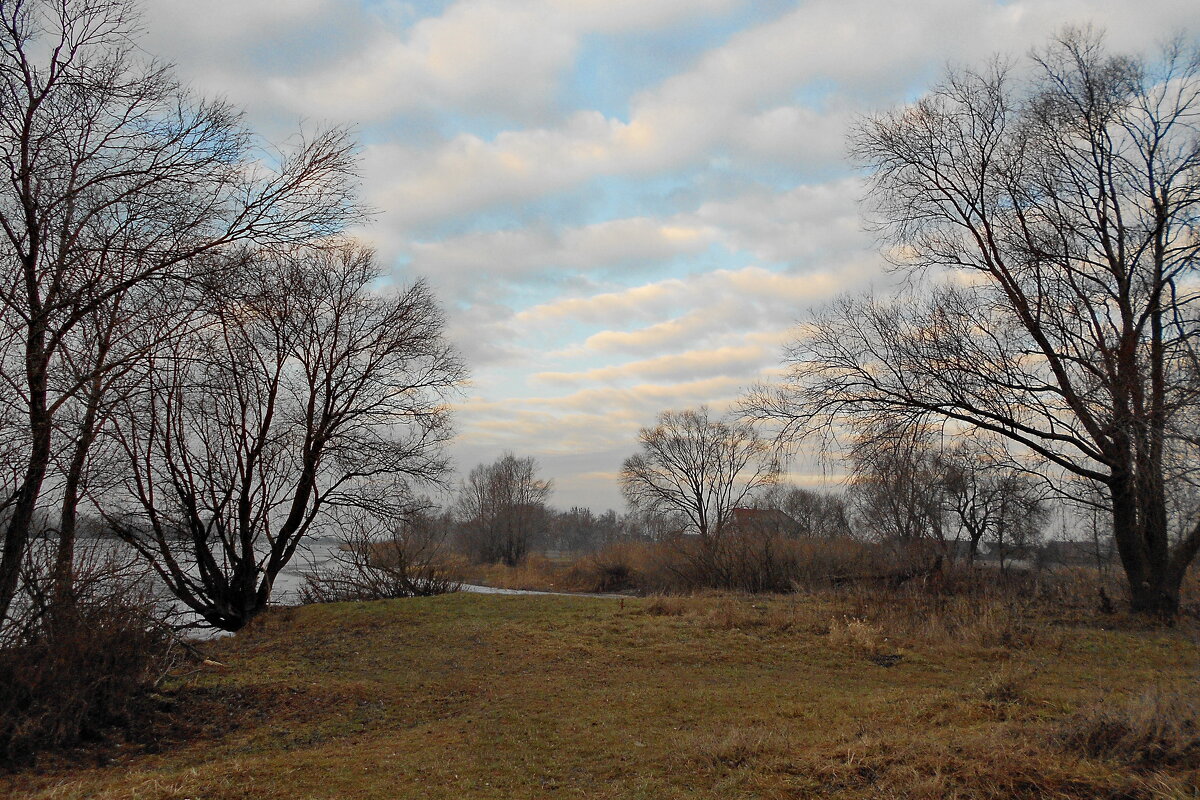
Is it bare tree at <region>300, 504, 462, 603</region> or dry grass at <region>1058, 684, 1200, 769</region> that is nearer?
dry grass at <region>1058, 684, 1200, 769</region>

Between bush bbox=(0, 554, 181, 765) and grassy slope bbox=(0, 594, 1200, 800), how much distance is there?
56 cm

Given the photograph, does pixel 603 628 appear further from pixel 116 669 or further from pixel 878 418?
pixel 116 669

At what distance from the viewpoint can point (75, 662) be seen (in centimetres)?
609

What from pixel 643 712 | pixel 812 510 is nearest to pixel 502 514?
pixel 812 510

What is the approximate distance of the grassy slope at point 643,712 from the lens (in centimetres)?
468

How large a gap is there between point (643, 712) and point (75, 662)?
501cm

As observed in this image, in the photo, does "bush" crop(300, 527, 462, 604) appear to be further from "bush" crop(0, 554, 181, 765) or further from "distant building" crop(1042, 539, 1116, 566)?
"distant building" crop(1042, 539, 1116, 566)

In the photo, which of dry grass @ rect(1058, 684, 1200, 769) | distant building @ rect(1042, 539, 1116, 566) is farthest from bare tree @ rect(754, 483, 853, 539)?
dry grass @ rect(1058, 684, 1200, 769)

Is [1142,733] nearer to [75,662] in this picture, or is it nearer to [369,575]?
[75,662]

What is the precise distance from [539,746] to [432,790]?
1.33 metres

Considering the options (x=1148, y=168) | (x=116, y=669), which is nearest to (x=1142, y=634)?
(x=1148, y=168)

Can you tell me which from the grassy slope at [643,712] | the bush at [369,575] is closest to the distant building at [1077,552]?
the grassy slope at [643,712]

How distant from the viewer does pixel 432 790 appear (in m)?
5.00

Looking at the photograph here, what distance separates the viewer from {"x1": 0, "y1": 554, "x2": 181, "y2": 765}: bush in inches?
223
